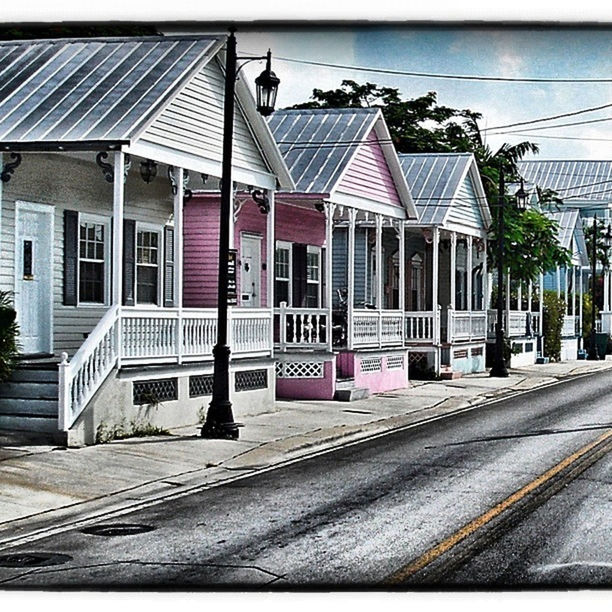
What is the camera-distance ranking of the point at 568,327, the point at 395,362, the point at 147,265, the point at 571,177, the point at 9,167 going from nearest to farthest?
the point at 9,167, the point at 147,265, the point at 395,362, the point at 568,327, the point at 571,177

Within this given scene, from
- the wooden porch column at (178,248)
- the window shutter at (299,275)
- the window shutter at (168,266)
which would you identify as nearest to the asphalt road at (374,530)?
the wooden porch column at (178,248)

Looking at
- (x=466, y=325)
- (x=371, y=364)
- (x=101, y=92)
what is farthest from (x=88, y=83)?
(x=466, y=325)

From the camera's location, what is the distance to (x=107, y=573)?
31.9 ft

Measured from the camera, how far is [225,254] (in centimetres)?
1759

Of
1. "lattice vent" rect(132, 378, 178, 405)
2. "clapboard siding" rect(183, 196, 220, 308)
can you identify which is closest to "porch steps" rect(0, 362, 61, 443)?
"lattice vent" rect(132, 378, 178, 405)

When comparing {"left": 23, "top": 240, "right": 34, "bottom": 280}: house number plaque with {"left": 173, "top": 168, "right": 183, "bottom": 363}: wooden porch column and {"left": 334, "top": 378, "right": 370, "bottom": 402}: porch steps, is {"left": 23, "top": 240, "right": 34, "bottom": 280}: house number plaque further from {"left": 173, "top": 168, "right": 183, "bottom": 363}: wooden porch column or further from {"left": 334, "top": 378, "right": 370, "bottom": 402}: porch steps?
{"left": 334, "top": 378, "right": 370, "bottom": 402}: porch steps

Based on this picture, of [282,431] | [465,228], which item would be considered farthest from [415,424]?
[465,228]

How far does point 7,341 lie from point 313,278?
1313cm

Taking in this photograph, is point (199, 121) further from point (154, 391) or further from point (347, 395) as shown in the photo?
point (347, 395)

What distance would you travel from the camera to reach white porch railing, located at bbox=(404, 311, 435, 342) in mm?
31750

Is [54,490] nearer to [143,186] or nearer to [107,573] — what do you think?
[107,573]

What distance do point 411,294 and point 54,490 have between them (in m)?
24.2

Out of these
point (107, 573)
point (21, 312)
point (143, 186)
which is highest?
point (143, 186)

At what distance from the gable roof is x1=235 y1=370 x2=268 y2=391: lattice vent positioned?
1126 cm
